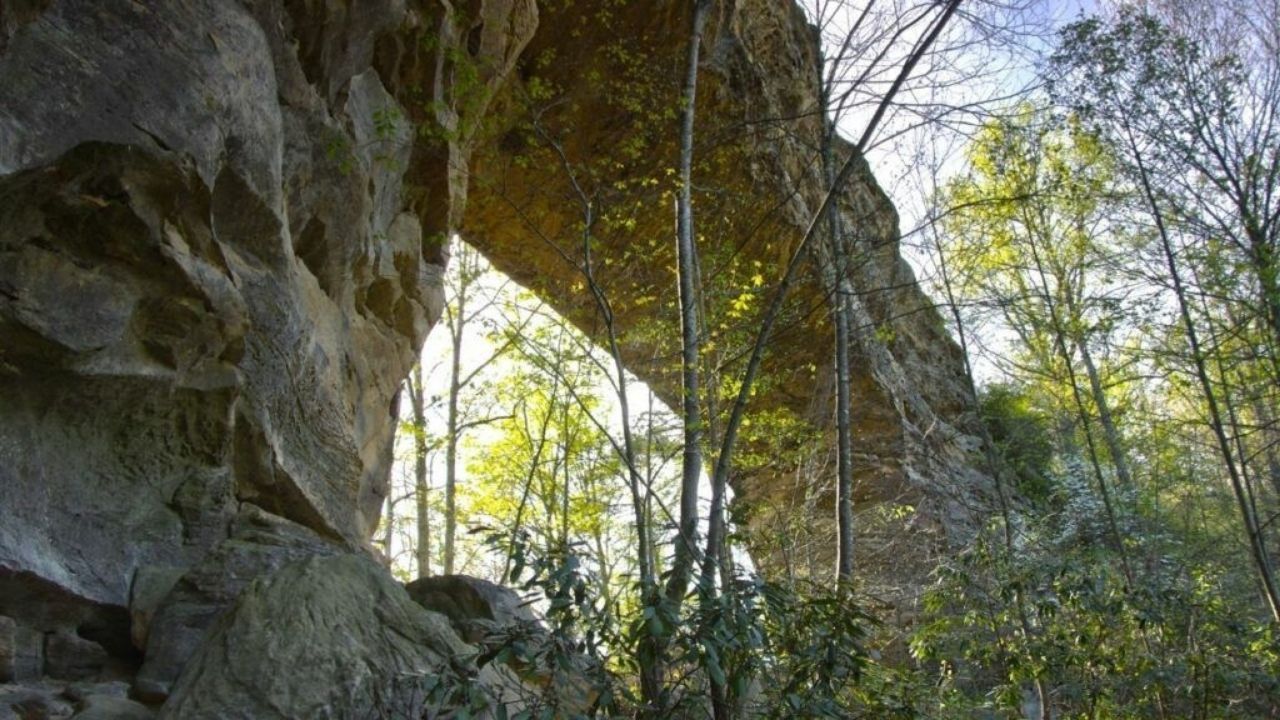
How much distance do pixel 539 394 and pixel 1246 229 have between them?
7.88 meters

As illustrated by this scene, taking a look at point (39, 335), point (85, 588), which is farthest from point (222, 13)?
point (85, 588)

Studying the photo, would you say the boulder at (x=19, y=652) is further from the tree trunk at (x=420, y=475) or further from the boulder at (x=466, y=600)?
the tree trunk at (x=420, y=475)

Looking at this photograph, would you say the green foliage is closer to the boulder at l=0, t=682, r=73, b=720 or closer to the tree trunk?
the tree trunk

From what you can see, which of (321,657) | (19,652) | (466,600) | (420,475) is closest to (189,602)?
(19,652)

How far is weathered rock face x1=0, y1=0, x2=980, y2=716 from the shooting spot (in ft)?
10.9

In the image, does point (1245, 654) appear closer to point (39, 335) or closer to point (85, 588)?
point (85, 588)

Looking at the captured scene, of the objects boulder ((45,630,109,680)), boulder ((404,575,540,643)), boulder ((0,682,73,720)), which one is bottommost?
boulder ((0,682,73,720))

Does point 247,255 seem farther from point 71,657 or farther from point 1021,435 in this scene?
point 1021,435

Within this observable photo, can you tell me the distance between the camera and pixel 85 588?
344 centimetres

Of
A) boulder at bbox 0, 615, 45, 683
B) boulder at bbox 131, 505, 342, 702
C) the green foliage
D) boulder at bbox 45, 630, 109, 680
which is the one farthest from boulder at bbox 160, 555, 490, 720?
the green foliage

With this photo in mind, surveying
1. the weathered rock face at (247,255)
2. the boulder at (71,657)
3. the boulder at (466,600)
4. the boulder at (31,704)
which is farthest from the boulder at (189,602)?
the boulder at (466,600)

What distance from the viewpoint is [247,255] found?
4.66 m

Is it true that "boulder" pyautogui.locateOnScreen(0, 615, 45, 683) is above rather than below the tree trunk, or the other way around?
below

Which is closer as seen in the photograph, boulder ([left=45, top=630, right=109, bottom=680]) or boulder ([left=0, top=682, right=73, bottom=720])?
boulder ([left=0, top=682, right=73, bottom=720])
